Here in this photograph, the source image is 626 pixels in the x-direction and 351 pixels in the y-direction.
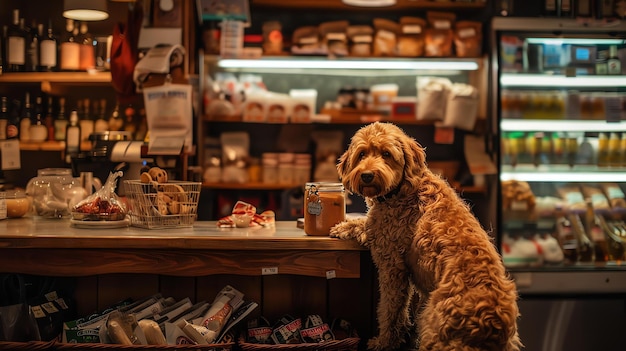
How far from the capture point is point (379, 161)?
6.97 ft

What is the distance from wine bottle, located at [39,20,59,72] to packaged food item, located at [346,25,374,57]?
6.70ft

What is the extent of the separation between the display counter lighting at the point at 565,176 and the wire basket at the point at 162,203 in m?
2.49

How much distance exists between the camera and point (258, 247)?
2.33 metres

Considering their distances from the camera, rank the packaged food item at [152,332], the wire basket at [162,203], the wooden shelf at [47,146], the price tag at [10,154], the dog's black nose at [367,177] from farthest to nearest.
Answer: the wooden shelf at [47,146], the price tag at [10,154], the wire basket at [162,203], the packaged food item at [152,332], the dog's black nose at [367,177]

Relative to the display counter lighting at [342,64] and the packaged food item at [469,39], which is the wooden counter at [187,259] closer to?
the display counter lighting at [342,64]

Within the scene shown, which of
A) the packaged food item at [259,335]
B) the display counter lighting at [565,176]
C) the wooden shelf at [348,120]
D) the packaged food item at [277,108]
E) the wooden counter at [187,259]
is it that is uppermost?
the packaged food item at [277,108]

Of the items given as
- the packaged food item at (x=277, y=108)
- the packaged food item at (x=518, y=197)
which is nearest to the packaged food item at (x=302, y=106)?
A: the packaged food item at (x=277, y=108)

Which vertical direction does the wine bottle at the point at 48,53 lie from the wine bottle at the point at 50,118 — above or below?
above

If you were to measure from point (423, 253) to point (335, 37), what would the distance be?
2795 mm

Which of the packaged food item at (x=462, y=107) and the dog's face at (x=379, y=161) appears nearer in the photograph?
the dog's face at (x=379, y=161)

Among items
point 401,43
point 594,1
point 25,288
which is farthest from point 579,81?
point 25,288

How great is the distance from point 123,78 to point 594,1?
3.01 m

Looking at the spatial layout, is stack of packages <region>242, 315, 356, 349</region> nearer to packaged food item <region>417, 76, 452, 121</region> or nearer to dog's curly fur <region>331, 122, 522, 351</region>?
dog's curly fur <region>331, 122, 522, 351</region>

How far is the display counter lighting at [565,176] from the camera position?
14.4 ft
